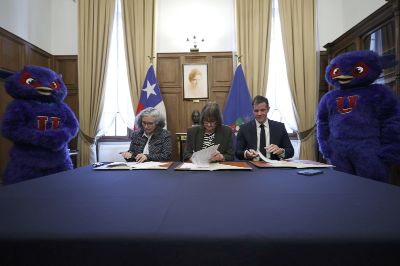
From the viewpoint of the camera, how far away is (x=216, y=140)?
2412mm

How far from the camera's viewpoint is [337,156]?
7.79 feet

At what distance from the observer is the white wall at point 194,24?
487 cm

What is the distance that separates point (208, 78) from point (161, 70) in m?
0.89

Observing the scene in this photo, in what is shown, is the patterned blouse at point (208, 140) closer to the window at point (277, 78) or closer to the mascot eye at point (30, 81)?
the mascot eye at point (30, 81)

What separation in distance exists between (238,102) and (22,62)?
359 cm

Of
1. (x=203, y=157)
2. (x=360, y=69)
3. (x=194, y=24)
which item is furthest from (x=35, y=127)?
(x=194, y=24)

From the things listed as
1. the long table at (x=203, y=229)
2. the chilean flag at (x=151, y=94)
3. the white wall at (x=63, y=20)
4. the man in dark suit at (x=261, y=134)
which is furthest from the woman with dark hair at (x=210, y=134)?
the white wall at (x=63, y=20)

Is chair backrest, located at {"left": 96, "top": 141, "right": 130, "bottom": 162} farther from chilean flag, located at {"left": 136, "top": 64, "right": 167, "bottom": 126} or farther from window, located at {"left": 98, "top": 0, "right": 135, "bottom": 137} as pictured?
chilean flag, located at {"left": 136, "top": 64, "right": 167, "bottom": 126}

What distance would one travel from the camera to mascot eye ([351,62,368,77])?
Answer: 231 cm

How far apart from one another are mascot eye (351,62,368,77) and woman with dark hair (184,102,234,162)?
1.27m

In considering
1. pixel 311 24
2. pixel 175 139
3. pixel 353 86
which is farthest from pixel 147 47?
pixel 353 86

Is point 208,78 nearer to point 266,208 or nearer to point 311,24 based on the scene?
point 311,24

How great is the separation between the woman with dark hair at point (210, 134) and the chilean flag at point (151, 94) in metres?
2.01

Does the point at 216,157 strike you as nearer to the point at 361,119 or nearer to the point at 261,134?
the point at 261,134
